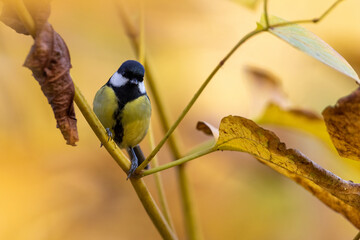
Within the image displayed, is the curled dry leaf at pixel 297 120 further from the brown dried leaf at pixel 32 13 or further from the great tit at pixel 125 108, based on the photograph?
the brown dried leaf at pixel 32 13

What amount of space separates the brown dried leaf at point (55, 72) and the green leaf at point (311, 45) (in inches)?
10.0

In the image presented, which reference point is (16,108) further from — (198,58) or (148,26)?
(198,58)

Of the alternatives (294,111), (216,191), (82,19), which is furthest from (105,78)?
(294,111)

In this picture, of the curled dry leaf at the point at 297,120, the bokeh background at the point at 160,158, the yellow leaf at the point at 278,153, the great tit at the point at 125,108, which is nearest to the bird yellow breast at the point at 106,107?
the great tit at the point at 125,108

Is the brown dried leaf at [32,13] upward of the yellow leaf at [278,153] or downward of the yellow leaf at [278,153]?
upward

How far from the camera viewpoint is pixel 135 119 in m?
1.13

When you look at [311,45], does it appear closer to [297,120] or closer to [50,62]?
[50,62]

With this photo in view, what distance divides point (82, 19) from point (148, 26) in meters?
0.36

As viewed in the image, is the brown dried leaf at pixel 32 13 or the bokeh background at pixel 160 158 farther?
the bokeh background at pixel 160 158

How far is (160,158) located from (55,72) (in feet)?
4.52

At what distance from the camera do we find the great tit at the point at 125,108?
3.70ft

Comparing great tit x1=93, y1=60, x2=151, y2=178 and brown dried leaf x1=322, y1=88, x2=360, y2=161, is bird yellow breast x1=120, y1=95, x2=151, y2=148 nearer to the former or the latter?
great tit x1=93, y1=60, x2=151, y2=178

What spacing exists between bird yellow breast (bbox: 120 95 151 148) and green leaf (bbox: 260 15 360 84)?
0.59 m

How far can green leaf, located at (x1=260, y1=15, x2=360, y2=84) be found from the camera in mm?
515
